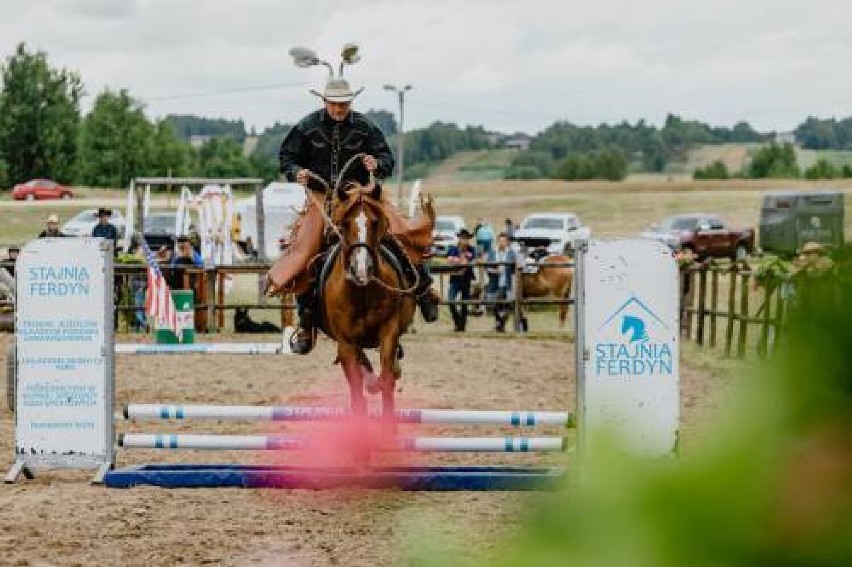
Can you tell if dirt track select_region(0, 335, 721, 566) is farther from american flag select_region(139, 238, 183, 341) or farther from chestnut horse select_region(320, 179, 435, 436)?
american flag select_region(139, 238, 183, 341)

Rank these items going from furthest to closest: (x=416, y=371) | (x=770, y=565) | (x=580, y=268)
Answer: (x=416, y=371)
(x=580, y=268)
(x=770, y=565)

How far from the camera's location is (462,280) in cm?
2572

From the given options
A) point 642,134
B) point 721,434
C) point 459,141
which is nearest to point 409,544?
point 721,434

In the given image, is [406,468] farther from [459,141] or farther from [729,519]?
[459,141]

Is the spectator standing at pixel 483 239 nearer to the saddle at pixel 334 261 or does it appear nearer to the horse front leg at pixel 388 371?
the saddle at pixel 334 261

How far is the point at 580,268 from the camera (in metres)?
8.70

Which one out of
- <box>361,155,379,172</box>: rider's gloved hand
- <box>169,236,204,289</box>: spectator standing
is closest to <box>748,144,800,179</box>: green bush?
<box>169,236,204,289</box>: spectator standing

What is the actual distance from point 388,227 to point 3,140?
246 ft

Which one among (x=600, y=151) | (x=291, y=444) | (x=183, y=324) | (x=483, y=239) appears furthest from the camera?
(x=600, y=151)

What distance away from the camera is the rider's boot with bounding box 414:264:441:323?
32.7 feet

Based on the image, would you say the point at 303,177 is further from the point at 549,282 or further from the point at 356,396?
the point at 549,282

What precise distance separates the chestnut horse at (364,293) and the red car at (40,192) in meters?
62.2

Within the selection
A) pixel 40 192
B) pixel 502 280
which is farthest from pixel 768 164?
pixel 502 280

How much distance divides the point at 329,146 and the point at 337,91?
357mm
